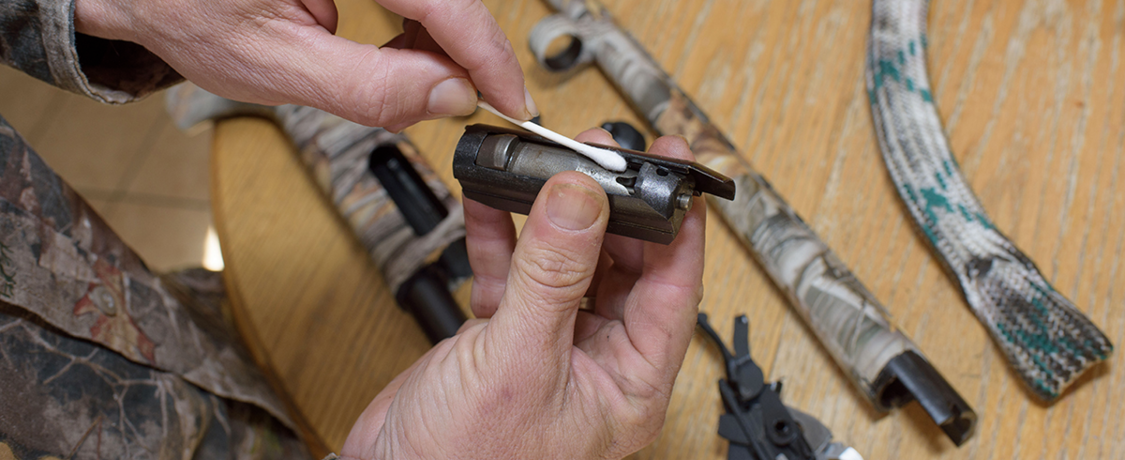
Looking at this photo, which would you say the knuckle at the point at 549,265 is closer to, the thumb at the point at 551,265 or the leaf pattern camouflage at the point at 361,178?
the thumb at the point at 551,265

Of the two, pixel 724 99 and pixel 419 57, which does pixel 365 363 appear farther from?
pixel 724 99

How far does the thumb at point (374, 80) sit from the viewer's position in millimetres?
676

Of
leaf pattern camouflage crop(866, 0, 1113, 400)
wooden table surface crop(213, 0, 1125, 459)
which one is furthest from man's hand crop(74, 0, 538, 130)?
leaf pattern camouflage crop(866, 0, 1113, 400)

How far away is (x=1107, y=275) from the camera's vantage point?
99 cm

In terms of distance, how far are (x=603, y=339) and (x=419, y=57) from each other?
0.39 m

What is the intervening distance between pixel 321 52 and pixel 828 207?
2.77ft

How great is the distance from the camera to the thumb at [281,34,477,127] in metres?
0.68

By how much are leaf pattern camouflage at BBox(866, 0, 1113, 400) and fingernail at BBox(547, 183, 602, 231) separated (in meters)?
0.71

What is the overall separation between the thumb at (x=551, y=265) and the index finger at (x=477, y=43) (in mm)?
169

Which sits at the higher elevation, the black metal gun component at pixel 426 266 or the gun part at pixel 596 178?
the gun part at pixel 596 178

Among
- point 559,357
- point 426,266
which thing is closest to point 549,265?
→ point 559,357

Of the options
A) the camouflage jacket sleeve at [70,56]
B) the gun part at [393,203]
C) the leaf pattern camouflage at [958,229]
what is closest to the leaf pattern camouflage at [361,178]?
the gun part at [393,203]

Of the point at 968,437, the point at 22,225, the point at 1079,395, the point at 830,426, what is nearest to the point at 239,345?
the point at 22,225

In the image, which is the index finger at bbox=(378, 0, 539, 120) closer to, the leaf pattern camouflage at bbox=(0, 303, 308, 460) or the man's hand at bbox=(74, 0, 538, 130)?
the man's hand at bbox=(74, 0, 538, 130)
